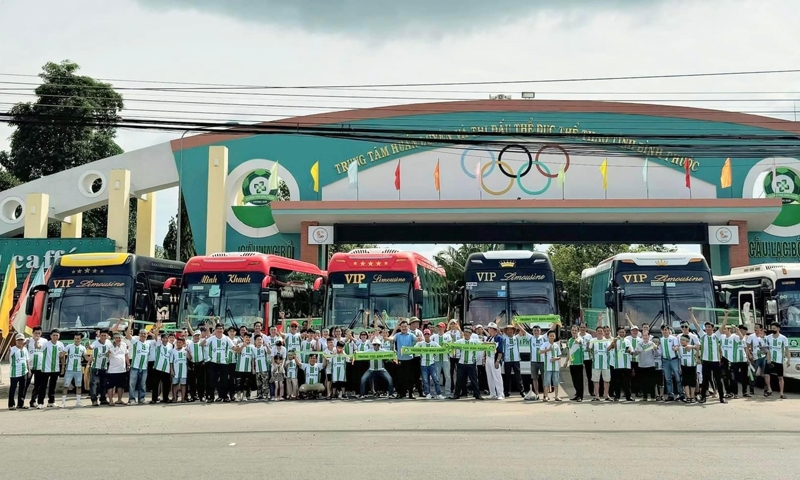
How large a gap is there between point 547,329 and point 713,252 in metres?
18.1

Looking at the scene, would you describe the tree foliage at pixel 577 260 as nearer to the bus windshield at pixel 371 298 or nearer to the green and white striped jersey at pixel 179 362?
the bus windshield at pixel 371 298

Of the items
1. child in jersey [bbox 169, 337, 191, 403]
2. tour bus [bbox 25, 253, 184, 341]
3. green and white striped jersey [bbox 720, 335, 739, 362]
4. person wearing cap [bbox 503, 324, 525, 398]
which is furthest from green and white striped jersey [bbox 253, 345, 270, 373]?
green and white striped jersey [bbox 720, 335, 739, 362]

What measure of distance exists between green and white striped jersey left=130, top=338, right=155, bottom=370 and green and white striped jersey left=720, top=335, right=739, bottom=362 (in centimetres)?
1208

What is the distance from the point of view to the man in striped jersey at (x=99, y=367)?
1645 cm

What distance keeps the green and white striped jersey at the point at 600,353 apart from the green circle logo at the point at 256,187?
21483 millimetres

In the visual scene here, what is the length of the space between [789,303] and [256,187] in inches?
917

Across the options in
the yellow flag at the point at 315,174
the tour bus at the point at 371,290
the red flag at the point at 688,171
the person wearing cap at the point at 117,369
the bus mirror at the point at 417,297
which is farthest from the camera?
the yellow flag at the point at 315,174

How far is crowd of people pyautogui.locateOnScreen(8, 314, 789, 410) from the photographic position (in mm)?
16188

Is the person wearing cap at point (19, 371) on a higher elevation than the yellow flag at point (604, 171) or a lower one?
lower

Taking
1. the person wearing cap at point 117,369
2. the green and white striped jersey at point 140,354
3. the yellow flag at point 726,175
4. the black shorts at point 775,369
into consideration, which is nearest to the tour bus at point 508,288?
the black shorts at point 775,369

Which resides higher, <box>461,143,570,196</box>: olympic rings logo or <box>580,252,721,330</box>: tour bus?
<box>461,143,570,196</box>: olympic rings logo

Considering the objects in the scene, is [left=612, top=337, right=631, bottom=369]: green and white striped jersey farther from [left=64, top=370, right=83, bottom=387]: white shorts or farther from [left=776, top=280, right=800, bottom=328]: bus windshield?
[left=64, top=370, right=83, bottom=387]: white shorts

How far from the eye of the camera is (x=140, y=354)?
16.7 m

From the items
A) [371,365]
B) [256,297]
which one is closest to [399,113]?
[256,297]
